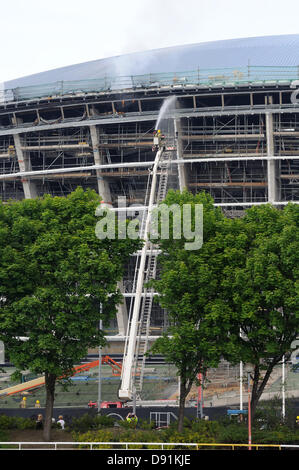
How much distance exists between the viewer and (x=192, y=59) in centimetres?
6800

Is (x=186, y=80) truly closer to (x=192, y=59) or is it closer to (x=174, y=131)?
(x=174, y=131)

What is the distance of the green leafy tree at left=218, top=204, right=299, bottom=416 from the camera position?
3067 cm

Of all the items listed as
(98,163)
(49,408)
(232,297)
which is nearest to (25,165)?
(98,163)

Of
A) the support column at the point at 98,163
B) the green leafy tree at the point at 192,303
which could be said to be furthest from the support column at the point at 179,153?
the green leafy tree at the point at 192,303

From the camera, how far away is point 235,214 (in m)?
58.6

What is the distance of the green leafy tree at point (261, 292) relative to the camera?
3067 cm

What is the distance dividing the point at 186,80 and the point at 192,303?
31014mm

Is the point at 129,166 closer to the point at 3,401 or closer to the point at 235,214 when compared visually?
the point at 235,214

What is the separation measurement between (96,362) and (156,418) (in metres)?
17.7

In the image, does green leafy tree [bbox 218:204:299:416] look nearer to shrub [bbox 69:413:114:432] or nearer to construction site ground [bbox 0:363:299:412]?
shrub [bbox 69:413:114:432]

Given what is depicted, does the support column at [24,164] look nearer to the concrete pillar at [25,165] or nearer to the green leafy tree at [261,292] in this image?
the concrete pillar at [25,165]
